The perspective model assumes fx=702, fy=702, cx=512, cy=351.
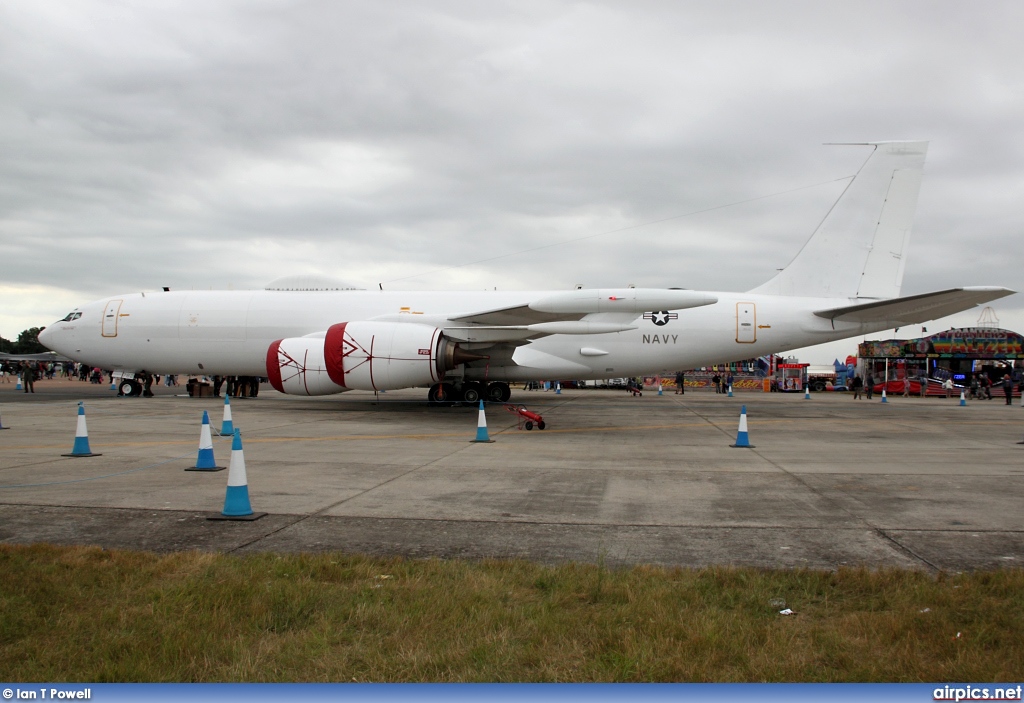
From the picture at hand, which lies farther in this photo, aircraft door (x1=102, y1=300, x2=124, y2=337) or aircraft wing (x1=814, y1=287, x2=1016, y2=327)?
aircraft door (x1=102, y1=300, x2=124, y2=337)

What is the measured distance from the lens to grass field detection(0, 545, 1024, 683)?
132 inches

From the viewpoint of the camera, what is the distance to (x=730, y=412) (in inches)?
860

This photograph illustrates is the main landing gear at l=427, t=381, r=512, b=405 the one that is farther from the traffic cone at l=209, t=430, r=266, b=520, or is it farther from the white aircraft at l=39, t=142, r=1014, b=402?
the traffic cone at l=209, t=430, r=266, b=520

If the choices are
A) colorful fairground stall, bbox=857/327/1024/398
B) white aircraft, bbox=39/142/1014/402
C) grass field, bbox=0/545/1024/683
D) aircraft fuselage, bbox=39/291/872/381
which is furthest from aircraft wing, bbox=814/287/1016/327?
colorful fairground stall, bbox=857/327/1024/398

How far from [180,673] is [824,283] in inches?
838

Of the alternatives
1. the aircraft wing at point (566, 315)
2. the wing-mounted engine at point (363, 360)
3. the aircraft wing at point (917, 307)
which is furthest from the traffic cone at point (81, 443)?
the aircraft wing at point (917, 307)

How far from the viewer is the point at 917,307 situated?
18.8 m

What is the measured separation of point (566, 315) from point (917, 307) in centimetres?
947

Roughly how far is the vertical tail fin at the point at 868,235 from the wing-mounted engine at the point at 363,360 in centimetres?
1136

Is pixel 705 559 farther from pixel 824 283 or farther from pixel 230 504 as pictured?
pixel 824 283

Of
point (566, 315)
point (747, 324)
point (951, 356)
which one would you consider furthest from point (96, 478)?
point (951, 356)

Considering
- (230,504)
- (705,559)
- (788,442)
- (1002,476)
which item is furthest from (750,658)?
(788,442)

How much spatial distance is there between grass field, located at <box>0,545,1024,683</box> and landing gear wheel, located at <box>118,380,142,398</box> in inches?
921

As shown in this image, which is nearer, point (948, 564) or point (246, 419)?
point (948, 564)
